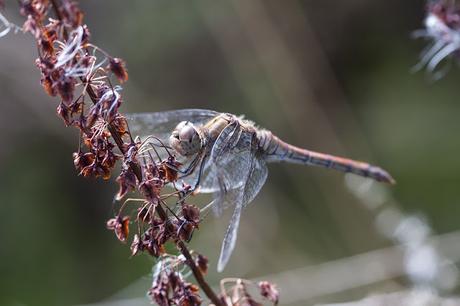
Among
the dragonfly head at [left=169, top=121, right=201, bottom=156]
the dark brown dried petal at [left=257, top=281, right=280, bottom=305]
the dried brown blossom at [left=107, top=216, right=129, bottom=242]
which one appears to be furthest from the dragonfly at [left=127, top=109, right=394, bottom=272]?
the dried brown blossom at [left=107, top=216, right=129, bottom=242]

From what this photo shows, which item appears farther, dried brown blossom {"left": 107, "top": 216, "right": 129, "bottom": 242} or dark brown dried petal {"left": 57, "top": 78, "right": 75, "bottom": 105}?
dried brown blossom {"left": 107, "top": 216, "right": 129, "bottom": 242}

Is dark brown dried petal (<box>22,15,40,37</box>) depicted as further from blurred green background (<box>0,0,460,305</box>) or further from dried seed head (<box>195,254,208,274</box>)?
blurred green background (<box>0,0,460,305</box>)

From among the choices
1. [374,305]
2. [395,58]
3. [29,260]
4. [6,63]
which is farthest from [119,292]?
[395,58]

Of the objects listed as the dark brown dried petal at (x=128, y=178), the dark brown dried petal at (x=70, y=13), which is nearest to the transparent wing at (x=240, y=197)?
the dark brown dried petal at (x=128, y=178)

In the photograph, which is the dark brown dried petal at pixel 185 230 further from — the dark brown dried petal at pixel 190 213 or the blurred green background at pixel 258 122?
the blurred green background at pixel 258 122

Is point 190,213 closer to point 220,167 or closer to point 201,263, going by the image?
point 201,263

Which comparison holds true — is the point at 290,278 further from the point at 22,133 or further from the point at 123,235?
the point at 22,133
